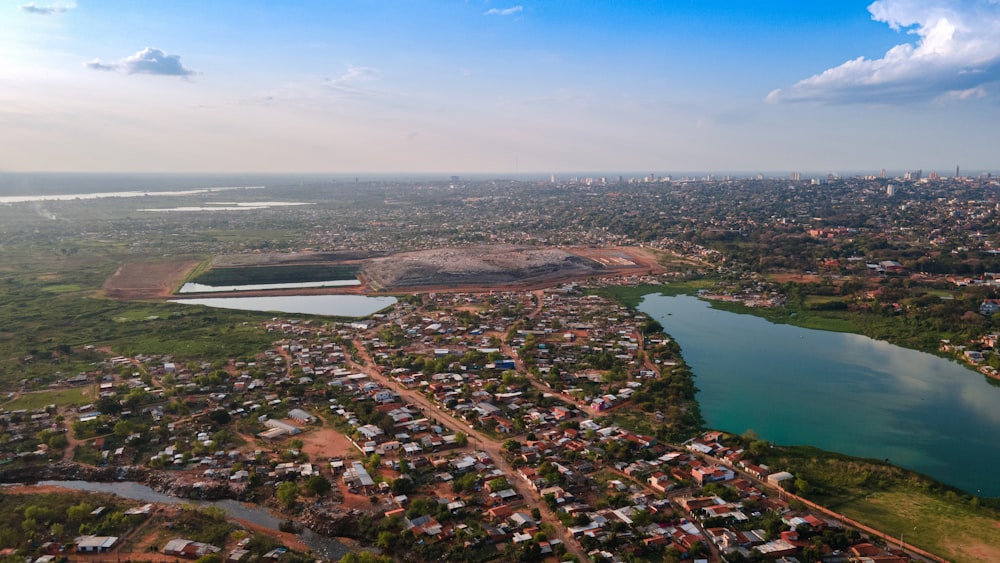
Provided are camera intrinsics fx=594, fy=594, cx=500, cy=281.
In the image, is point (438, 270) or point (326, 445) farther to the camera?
point (438, 270)

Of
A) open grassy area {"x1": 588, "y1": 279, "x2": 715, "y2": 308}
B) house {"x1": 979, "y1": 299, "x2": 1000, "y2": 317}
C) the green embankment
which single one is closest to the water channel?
the green embankment

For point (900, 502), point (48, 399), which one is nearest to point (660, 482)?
point (900, 502)

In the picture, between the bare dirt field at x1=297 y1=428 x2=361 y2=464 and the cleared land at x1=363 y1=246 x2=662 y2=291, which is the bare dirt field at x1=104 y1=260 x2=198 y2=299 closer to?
the cleared land at x1=363 y1=246 x2=662 y2=291

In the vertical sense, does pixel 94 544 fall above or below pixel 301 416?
below

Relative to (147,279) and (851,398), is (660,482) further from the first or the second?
(147,279)

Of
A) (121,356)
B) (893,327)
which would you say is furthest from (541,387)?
(893,327)

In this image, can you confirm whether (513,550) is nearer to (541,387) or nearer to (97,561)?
(97,561)
